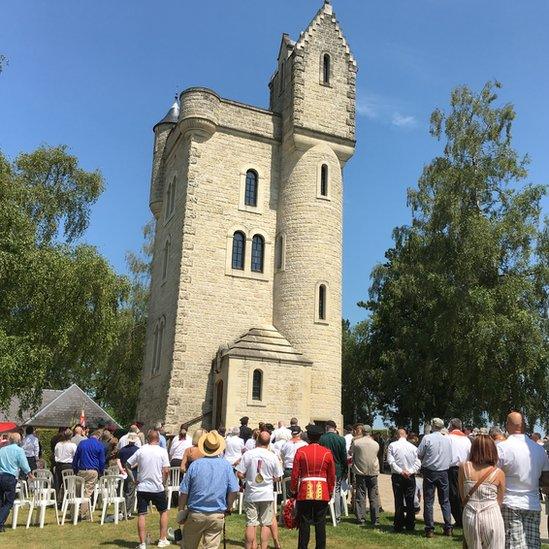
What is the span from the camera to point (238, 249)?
999 inches

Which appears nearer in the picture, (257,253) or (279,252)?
(279,252)

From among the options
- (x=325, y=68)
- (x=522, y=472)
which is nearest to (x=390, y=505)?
(x=522, y=472)

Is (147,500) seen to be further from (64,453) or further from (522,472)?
(522,472)

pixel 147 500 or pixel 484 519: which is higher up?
pixel 484 519

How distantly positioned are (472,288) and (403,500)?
17.0m

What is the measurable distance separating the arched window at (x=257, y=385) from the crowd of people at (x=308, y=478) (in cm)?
769

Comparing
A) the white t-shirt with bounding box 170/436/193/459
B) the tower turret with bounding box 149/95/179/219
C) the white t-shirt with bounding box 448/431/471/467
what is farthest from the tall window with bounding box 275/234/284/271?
the white t-shirt with bounding box 448/431/471/467

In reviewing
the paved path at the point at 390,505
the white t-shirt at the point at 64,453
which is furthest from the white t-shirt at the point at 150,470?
the paved path at the point at 390,505

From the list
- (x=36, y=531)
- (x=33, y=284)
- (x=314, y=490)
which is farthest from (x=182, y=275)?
(x=314, y=490)

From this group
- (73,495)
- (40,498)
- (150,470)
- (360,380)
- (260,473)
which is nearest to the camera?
(260,473)

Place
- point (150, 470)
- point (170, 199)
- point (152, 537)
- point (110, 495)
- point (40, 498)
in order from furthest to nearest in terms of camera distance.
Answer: point (170, 199)
point (110, 495)
point (40, 498)
point (152, 537)
point (150, 470)

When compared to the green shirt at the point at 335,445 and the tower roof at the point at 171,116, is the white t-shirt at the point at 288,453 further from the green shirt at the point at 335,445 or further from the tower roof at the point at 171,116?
the tower roof at the point at 171,116

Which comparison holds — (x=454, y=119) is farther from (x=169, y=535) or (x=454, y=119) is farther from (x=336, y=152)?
(x=169, y=535)

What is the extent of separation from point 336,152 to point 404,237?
1023 centimetres
